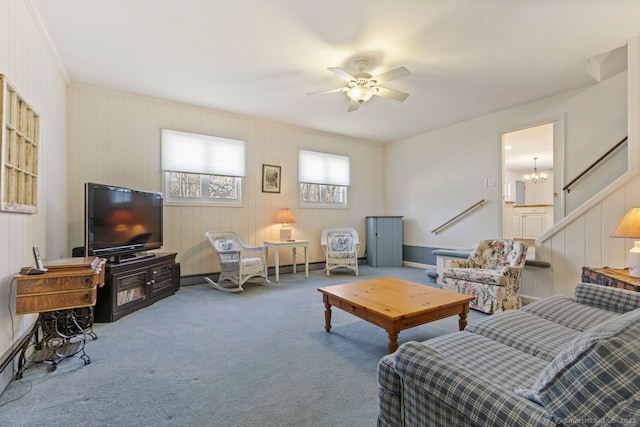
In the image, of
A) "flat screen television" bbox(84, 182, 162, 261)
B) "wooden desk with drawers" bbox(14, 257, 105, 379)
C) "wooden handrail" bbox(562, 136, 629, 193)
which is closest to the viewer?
"wooden desk with drawers" bbox(14, 257, 105, 379)

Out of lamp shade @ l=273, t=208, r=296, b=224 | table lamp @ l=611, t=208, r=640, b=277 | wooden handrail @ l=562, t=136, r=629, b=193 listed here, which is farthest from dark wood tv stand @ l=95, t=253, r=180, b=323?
wooden handrail @ l=562, t=136, r=629, b=193

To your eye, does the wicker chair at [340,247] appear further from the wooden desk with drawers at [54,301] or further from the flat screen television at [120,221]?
the wooden desk with drawers at [54,301]

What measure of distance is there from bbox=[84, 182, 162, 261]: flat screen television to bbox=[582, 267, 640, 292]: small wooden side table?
15.5 feet

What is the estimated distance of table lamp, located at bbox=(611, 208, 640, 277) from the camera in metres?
2.49

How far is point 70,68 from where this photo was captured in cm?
343

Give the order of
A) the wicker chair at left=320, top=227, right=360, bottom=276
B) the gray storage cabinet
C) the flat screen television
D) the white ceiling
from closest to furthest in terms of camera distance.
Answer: the white ceiling → the flat screen television → the wicker chair at left=320, top=227, right=360, bottom=276 → the gray storage cabinet

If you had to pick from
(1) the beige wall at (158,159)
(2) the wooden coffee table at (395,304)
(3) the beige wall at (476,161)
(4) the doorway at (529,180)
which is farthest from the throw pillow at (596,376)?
(1) the beige wall at (158,159)

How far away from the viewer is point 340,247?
5730 mm

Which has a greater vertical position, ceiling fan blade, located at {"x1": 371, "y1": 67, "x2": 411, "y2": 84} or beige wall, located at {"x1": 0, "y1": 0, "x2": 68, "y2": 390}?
ceiling fan blade, located at {"x1": 371, "y1": 67, "x2": 411, "y2": 84}

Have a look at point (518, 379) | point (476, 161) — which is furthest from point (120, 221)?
point (476, 161)

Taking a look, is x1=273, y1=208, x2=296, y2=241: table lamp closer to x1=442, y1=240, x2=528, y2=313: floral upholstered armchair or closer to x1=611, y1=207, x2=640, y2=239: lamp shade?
x1=442, y1=240, x2=528, y2=313: floral upholstered armchair

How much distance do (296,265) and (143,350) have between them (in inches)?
134

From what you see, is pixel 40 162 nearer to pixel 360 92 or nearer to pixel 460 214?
pixel 360 92

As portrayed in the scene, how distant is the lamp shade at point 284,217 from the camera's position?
16.8 feet
